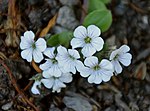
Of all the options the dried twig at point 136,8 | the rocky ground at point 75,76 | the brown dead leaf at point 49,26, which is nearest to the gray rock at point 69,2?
the rocky ground at point 75,76

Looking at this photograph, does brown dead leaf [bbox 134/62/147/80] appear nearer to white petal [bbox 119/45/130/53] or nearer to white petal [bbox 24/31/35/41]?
white petal [bbox 119/45/130/53]

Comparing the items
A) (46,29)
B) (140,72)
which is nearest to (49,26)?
(46,29)

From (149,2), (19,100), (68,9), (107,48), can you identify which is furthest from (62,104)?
(149,2)

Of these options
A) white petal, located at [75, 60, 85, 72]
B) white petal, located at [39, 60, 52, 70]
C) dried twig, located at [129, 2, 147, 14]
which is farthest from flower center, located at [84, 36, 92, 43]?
dried twig, located at [129, 2, 147, 14]

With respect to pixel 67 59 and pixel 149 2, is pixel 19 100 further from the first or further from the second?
pixel 149 2

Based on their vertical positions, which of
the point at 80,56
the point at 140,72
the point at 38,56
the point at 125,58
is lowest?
the point at 140,72

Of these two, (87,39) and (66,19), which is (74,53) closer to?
(87,39)
